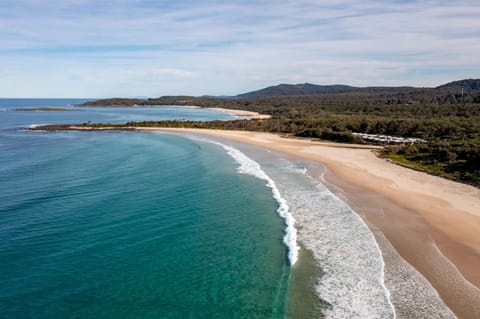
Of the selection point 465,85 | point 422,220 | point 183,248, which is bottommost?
point 183,248

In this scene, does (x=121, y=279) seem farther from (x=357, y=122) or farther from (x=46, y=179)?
(x=357, y=122)

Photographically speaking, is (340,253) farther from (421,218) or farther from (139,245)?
(139,245)

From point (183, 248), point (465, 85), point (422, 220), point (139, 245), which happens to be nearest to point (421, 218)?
point (422, 220)

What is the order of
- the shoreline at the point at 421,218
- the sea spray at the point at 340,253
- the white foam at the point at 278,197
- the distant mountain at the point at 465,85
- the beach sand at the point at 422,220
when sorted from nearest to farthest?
the sea spray at the point at 340,253 < the beach sand at the point at 422,220 < the shoreline at the point at 421,218 < the white foam at the point at 278,197 < the distant mountain at the point at 465,85

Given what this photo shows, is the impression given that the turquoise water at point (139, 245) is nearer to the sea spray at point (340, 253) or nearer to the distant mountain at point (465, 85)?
the sea spray at point (340, 253)

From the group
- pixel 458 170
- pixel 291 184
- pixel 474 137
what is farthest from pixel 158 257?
pixel 474 137

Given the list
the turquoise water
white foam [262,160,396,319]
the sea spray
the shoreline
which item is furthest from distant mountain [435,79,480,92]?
the turquoise water

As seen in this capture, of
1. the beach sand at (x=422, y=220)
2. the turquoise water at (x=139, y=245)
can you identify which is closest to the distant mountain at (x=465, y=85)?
the beach sand at (x=422, y=220)
